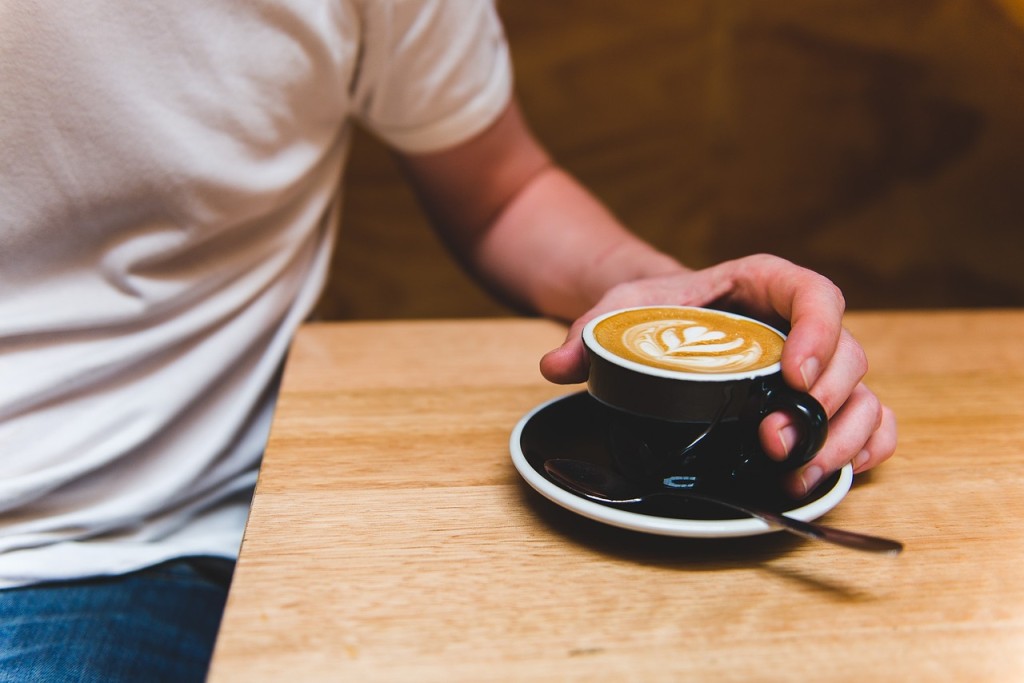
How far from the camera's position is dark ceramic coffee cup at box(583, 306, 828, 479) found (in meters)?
0.50

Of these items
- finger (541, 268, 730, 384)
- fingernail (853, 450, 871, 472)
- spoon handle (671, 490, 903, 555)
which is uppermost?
spoon handle (671, 490, 903, 555)

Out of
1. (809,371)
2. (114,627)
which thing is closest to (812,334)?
(809,371)

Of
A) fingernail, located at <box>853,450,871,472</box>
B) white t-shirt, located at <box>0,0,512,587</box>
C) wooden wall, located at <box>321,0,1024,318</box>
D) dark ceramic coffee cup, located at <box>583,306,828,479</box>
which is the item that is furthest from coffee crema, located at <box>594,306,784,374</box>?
wooden wall, located at <box>321,0,1024,318</box>

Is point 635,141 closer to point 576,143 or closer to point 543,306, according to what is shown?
point 576,143

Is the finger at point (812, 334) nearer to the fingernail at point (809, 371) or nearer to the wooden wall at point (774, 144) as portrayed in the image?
the fingernail at point (809, 371)

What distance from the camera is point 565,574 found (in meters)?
0.50

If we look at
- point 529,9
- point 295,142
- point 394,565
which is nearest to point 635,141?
point 529,9

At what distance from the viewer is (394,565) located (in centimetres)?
50

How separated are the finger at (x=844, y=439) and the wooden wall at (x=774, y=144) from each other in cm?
126

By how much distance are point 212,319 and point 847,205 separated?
148 cm

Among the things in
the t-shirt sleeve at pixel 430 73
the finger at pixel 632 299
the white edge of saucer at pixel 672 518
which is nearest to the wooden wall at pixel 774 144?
the t-shirt sleeve at pixel 430 73

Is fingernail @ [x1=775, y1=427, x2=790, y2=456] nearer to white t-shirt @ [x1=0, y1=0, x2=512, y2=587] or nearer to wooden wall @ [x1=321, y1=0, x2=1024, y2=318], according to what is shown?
white t-shirt @ [x1=0, y1=0, x2=512, y2=587]

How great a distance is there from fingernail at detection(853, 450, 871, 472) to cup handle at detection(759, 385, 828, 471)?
10 cm

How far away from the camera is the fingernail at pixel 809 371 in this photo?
0.51m
